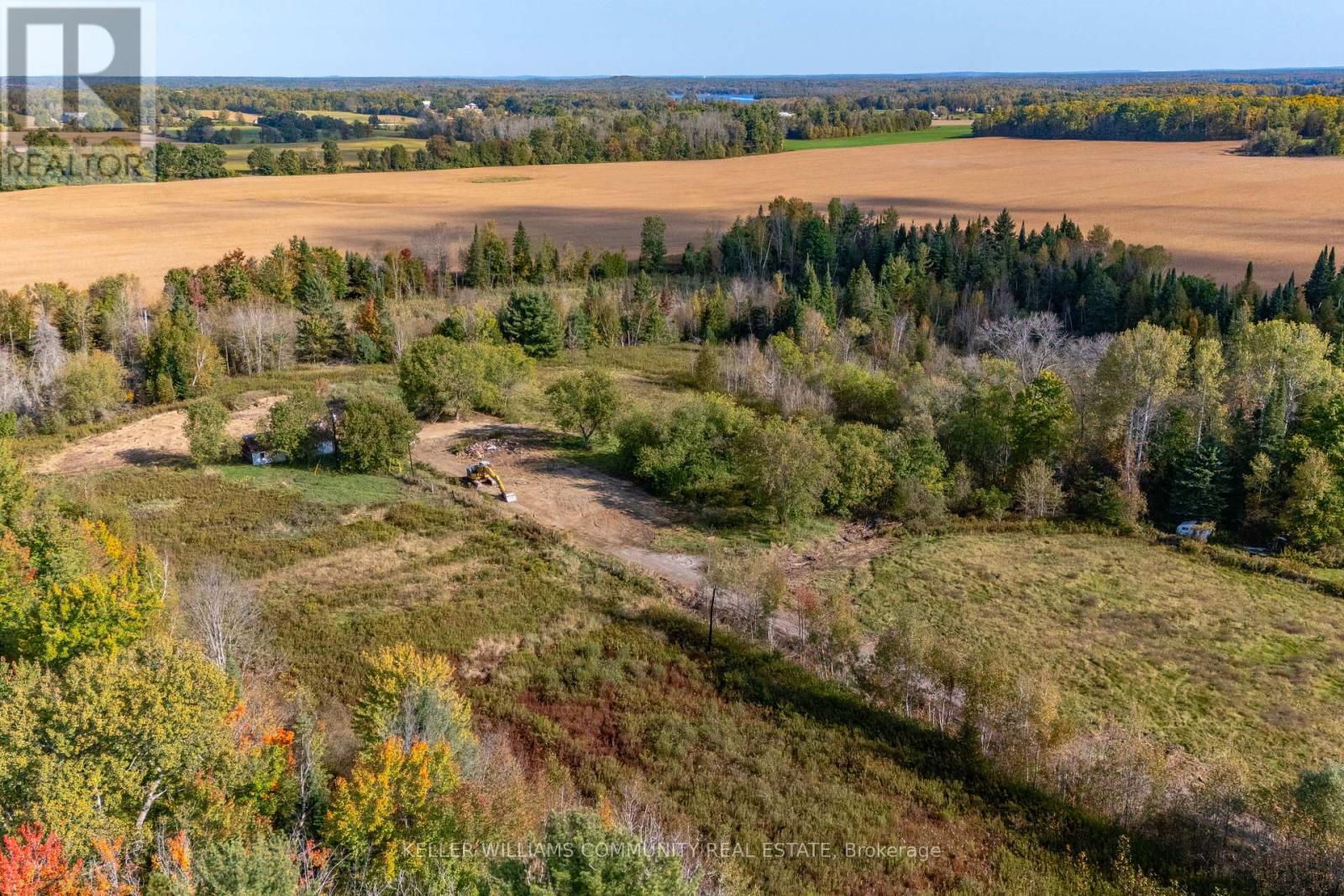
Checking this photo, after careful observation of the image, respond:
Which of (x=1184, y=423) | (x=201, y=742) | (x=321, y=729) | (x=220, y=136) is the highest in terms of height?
(x=220, y=136)

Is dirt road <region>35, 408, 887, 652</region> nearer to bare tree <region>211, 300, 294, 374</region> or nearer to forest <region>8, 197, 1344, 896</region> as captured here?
forest <region>8, 197, 1344, 896</region>

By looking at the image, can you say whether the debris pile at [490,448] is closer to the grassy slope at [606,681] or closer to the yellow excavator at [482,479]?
the yellow excavator at [482,479]

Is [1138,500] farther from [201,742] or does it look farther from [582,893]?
[201,742]

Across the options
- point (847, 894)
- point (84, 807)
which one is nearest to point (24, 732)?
point (84, 807)

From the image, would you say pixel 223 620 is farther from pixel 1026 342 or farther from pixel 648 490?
pixel 1026 342

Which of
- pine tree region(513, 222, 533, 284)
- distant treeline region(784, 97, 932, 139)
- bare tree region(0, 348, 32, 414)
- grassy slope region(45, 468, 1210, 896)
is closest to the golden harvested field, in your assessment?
pine tree region(513, 222, 533, 284)

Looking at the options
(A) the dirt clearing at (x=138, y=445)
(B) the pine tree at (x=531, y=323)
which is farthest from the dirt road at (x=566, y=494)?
(B) the pine tree at (x=531, y=323)
